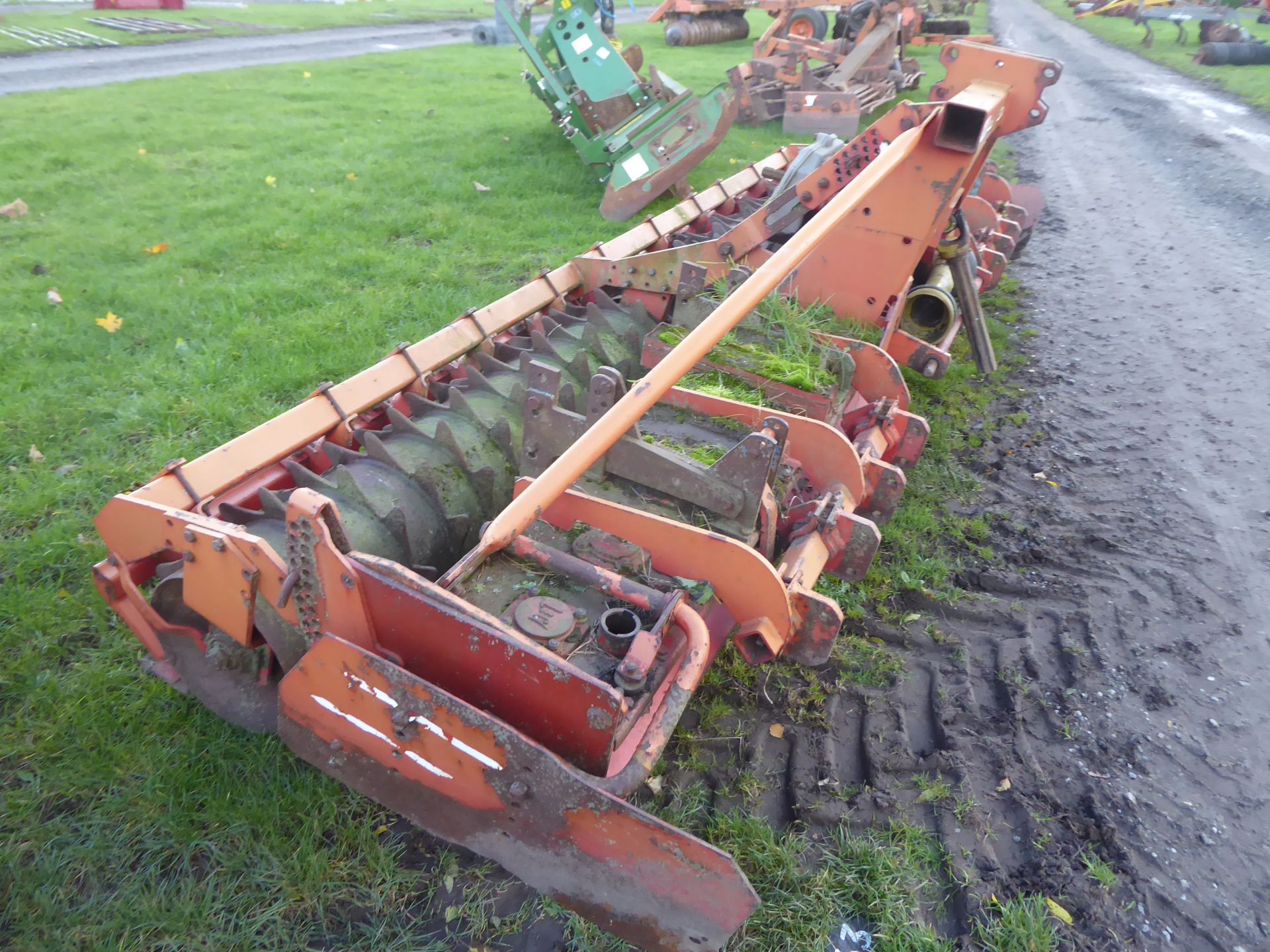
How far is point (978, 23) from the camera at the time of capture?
26.6 meters

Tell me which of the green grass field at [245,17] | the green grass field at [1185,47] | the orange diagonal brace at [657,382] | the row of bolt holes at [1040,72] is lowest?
the green grass field at [1185,47]

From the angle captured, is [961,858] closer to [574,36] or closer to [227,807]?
[227,807]

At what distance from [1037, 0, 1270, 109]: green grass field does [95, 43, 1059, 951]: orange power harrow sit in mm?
17023

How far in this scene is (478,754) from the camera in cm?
223

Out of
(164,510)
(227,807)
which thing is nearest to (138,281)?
(164,510)

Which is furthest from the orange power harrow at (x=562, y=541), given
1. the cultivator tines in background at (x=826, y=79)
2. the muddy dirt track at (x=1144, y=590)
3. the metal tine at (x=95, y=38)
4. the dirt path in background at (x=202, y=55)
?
the metal tine at (x=95, y=38)

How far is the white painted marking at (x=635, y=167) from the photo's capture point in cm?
784

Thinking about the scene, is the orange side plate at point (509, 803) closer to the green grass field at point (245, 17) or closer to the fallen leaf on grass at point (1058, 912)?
the fallen leaf on grass at point (1058, 912)

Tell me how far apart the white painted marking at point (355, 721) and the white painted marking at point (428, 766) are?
64 millimetres

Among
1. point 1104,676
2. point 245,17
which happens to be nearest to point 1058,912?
point 1104,676

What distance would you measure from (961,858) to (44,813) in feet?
10.6

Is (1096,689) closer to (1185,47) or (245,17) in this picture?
(245,17)

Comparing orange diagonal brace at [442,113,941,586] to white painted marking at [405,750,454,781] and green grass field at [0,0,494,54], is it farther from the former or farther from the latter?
green grass field at [0,0,494,54]

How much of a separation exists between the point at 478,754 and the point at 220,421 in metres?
3.43
